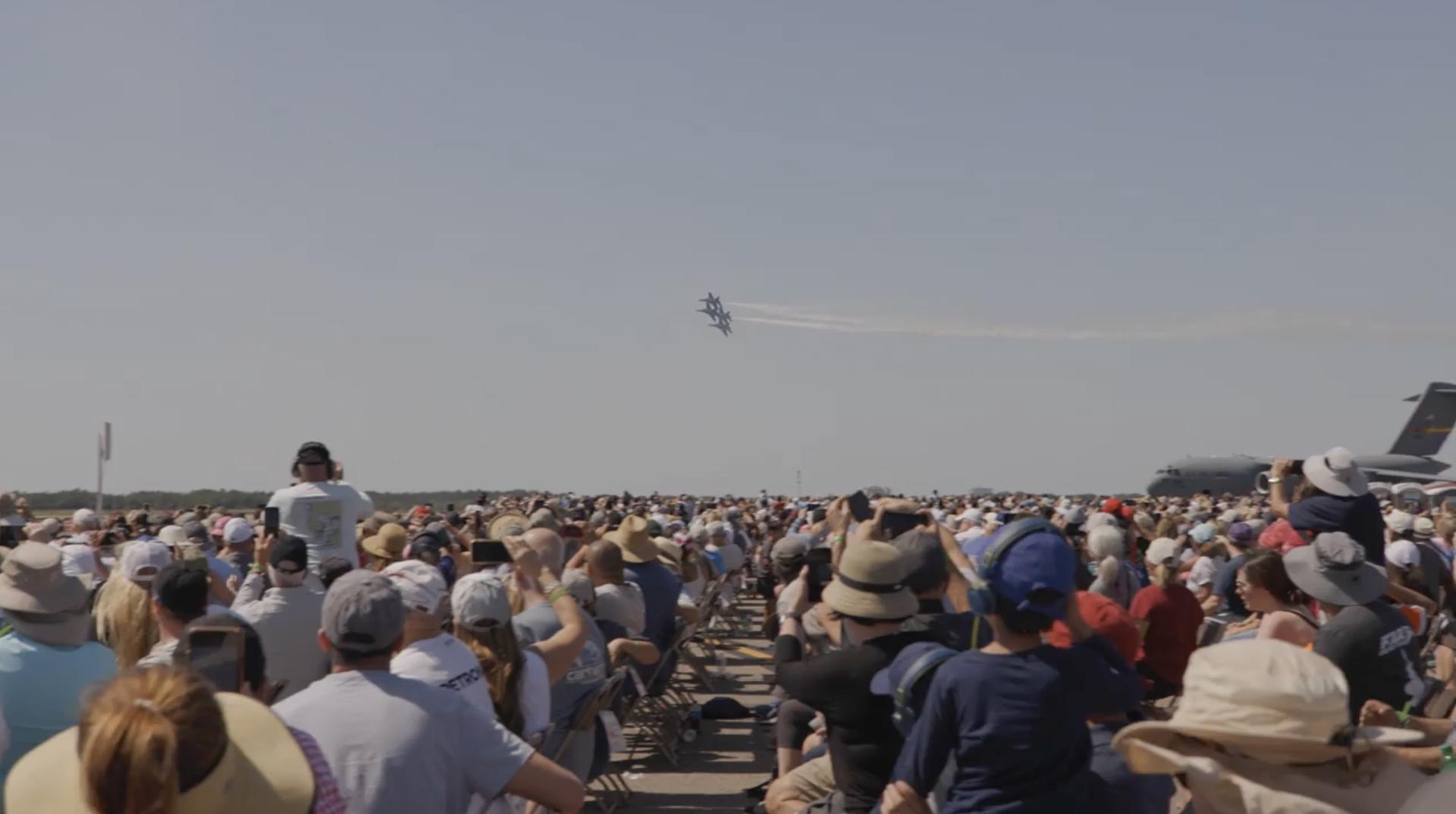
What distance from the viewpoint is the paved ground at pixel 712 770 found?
9.43 metres

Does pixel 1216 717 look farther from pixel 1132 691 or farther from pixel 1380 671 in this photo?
pixel 1380 671

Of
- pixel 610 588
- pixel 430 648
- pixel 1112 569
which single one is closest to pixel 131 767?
pixel 430 648

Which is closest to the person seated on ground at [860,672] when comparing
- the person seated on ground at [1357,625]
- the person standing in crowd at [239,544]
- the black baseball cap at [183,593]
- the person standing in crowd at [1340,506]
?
the person seated on ground at [1357,625]

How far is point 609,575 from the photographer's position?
8375mm

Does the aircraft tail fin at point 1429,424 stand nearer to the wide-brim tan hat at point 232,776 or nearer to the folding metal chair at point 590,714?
the folding metal chair at point 590,714

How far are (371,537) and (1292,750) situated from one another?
26.2 ft

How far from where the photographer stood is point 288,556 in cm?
629

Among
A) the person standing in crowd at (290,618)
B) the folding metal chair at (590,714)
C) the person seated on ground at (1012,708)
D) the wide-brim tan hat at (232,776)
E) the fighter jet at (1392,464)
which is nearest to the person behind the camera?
the wide-brim tan hat at (232,776)

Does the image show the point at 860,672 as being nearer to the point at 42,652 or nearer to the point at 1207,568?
the point at 42,652

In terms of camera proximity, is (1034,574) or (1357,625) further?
(1357,625)

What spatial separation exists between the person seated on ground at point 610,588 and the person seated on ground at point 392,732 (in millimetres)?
4409

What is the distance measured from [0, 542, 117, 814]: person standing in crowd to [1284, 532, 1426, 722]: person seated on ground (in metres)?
4.59

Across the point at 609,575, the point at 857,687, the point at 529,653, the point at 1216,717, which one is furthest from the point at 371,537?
the point at 1216,717

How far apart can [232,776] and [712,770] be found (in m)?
8.54
